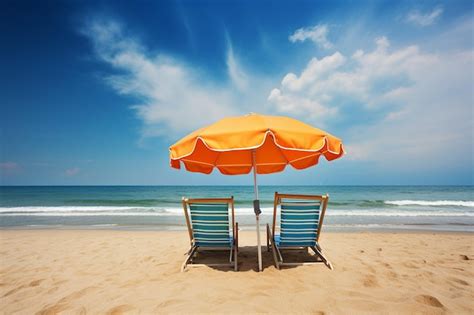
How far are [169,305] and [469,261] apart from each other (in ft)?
16.2

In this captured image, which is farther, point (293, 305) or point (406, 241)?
point (406, 241)

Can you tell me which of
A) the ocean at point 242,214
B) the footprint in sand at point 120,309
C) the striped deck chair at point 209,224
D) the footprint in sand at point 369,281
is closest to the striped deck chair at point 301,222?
the footprint in sand at point 369,281

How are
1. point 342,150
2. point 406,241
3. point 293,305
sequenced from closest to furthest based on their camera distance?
point 293,305, point 342,150, point 406,241

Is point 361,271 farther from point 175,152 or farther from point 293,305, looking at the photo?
point 175,152

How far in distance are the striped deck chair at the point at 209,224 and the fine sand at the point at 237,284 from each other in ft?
1.18

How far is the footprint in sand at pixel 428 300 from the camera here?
2548 millimetres

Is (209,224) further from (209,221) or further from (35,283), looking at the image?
(35,283)

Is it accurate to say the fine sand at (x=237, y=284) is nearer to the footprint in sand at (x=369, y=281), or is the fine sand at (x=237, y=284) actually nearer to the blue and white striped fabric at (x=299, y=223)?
the footprint in sand at (x=369, y=281)

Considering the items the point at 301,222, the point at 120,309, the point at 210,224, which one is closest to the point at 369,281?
the point at 301,222

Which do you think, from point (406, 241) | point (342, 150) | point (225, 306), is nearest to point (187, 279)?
point (225, 306)

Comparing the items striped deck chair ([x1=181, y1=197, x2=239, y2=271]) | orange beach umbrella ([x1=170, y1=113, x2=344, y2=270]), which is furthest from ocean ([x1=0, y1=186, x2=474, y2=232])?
orange beach umbrella ([x1=170, y1=113, x2=344, y2=270])

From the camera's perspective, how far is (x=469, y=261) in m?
4.14

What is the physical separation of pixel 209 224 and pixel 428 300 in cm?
279

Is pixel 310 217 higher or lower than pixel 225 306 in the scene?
higher
